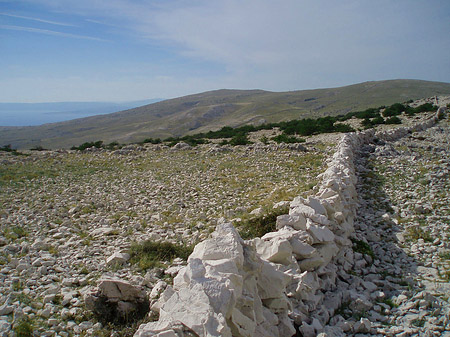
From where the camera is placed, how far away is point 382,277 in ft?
18.8

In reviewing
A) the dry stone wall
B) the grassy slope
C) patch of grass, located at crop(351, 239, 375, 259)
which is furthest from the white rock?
the grassy slope

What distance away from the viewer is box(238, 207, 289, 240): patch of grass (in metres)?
6.60

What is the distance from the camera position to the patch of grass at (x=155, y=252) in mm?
5632

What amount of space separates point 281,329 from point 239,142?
2023 centimetres

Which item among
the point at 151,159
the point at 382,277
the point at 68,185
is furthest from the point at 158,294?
the point at 151,159

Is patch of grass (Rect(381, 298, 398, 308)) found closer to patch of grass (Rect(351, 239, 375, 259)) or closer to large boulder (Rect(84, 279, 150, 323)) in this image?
patch of grass (Rect(351, 239, 375, 259))

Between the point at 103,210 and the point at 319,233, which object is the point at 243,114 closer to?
the point at 103,210

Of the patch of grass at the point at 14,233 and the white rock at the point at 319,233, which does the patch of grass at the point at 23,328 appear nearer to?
the patch of grass at the point at 14,233

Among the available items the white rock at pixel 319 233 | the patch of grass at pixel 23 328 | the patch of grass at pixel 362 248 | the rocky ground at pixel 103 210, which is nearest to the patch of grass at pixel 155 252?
the rocky ground at pixel 103 210

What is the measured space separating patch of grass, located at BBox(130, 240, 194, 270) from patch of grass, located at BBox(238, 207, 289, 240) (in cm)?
127

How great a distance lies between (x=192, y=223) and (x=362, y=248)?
4.04m

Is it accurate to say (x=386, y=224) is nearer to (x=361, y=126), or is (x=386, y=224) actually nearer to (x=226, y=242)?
(x=226, y=242)

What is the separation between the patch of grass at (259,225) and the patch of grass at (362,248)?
5.53ft

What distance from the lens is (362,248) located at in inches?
265
